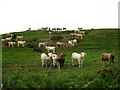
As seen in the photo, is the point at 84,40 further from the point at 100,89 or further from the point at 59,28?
the point at 100,89

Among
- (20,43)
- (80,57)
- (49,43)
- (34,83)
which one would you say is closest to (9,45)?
(20,43)

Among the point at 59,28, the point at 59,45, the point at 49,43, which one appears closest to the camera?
the point at 59,45

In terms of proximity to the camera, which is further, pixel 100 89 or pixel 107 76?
pixel 107 76

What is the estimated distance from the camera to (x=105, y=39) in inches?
2203

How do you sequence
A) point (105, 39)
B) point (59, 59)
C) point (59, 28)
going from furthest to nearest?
point (59, 28)
point (105, 39)
point (59, 59)

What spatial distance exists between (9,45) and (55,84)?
128ft

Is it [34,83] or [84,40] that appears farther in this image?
[84,40]

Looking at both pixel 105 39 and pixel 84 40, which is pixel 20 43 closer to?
pixel 84 40

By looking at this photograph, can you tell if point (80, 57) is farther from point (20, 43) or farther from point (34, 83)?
point (20, 43)

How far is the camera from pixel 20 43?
5028 centimetres

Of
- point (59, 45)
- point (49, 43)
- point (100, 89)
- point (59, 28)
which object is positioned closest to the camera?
point (100, 89)

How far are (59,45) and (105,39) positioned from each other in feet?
46.5

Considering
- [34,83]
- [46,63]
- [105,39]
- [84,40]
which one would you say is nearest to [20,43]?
[84,40]

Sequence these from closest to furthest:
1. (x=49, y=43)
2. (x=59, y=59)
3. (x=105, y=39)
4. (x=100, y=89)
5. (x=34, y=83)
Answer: (x=100, y=89) < (x=34, y=83) < (x=59, y=59) < (x=49, y=43) < (x=105, y=39)
